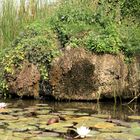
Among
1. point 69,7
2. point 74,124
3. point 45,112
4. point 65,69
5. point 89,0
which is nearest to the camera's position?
point 74,124

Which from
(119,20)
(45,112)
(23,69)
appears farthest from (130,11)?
(45,112)

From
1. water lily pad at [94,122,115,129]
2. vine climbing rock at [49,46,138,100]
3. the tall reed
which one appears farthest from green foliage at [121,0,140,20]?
water lily pad at [94,122,115,129]

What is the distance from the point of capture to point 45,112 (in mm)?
5688

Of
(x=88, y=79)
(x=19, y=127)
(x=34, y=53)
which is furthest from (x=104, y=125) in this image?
(x=34, y=53)

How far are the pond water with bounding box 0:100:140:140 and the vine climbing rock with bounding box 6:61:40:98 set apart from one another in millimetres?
397

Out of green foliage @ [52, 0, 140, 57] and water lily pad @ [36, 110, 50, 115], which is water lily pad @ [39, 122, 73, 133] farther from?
green foliage @ [52, 0, 140, 57]

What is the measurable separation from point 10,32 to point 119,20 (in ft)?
7.08

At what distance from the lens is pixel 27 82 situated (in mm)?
7105

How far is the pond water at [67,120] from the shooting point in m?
4.38

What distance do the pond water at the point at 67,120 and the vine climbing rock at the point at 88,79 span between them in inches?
9.5

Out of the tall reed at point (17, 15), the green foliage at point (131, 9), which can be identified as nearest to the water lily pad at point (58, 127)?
the tall reed at point (17, 15)

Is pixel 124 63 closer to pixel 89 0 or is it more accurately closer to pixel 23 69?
pixel 23 69

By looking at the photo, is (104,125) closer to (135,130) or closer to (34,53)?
(135,130)

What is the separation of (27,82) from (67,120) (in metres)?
2.09
